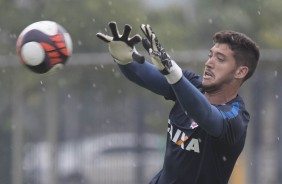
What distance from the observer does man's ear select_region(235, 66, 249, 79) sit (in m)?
5.11

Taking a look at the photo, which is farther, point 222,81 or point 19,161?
point 19,161

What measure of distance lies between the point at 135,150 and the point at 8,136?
162 cm

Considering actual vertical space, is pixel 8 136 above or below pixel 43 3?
below

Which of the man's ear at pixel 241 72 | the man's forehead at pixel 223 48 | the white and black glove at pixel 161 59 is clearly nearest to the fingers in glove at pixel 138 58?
the white and black glove at pixel 161 59

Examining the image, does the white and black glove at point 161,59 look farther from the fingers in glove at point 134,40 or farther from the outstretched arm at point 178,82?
the fingers in glove at point 134,40

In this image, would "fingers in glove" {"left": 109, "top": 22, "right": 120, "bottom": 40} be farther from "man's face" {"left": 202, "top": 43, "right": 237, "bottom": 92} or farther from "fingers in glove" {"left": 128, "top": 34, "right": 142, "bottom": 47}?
"man's face" {"left": 202, "top": 43, "right": 237, "bottom": 92}

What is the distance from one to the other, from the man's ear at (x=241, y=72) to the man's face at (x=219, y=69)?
0.03 meters

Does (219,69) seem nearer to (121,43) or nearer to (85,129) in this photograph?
(121,43)

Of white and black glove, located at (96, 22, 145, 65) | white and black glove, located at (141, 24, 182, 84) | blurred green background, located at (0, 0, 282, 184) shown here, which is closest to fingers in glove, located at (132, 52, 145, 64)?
white and black glove, located at (96, 22, 145, 65)

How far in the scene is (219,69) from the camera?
16.5ft

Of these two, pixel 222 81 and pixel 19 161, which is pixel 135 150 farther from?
pixel 222 81

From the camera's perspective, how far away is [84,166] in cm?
1032

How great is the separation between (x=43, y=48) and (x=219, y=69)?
118 centimetres

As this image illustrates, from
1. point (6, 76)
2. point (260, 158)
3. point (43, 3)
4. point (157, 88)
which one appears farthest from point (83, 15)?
point (157, 88)
